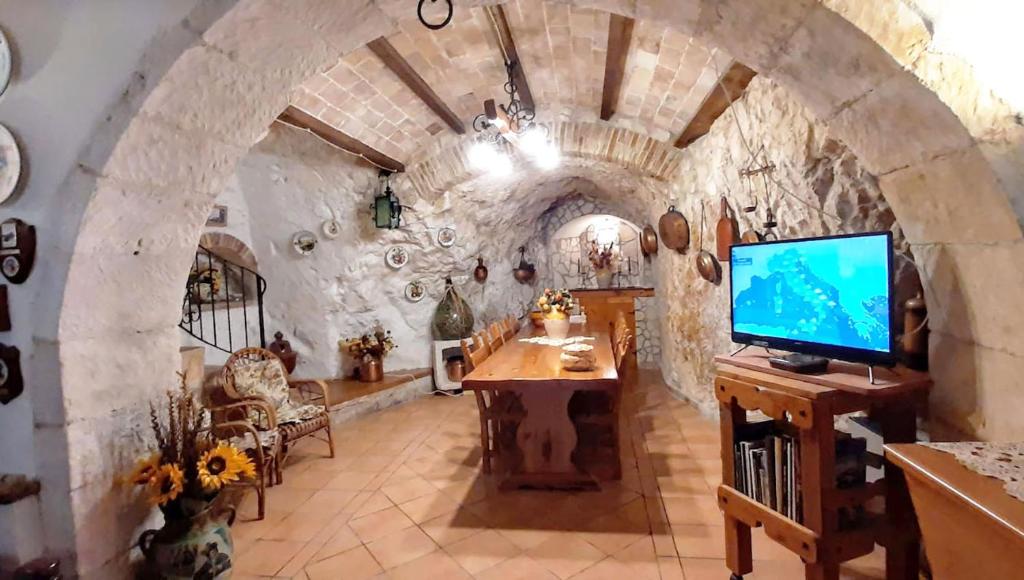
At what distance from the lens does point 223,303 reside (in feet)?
15.5

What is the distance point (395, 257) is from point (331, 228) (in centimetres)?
68

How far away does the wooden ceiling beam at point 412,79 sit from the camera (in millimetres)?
2887

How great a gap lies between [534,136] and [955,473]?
3.75m

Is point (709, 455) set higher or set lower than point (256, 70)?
lower

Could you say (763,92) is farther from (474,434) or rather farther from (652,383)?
(652,383)

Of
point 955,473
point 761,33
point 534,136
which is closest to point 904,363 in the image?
point 955,473

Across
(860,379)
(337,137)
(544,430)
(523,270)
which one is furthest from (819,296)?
(523,270)

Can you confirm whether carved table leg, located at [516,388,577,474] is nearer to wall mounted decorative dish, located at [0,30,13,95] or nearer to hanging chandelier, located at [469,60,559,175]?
hanging chandelier, located at [469,60,559,175]

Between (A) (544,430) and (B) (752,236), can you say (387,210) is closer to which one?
(A) (544,430)

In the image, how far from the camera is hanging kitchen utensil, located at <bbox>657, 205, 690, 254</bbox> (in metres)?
4.23

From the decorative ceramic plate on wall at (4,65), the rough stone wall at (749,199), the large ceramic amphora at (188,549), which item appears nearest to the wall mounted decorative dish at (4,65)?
the decorative ceramic plate on wall at (4,65)

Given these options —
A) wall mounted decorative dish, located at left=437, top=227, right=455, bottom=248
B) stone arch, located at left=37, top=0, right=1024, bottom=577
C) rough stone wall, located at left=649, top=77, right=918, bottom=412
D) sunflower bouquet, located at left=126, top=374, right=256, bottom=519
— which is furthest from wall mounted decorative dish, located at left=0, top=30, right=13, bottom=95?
wall mounted decorative dish, located at left=437, top=227, right=455, bottom=248

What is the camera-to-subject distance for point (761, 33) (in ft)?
5.12

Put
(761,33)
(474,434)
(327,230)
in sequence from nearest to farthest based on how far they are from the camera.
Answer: (761,33) < (474,434) < (327,230)
